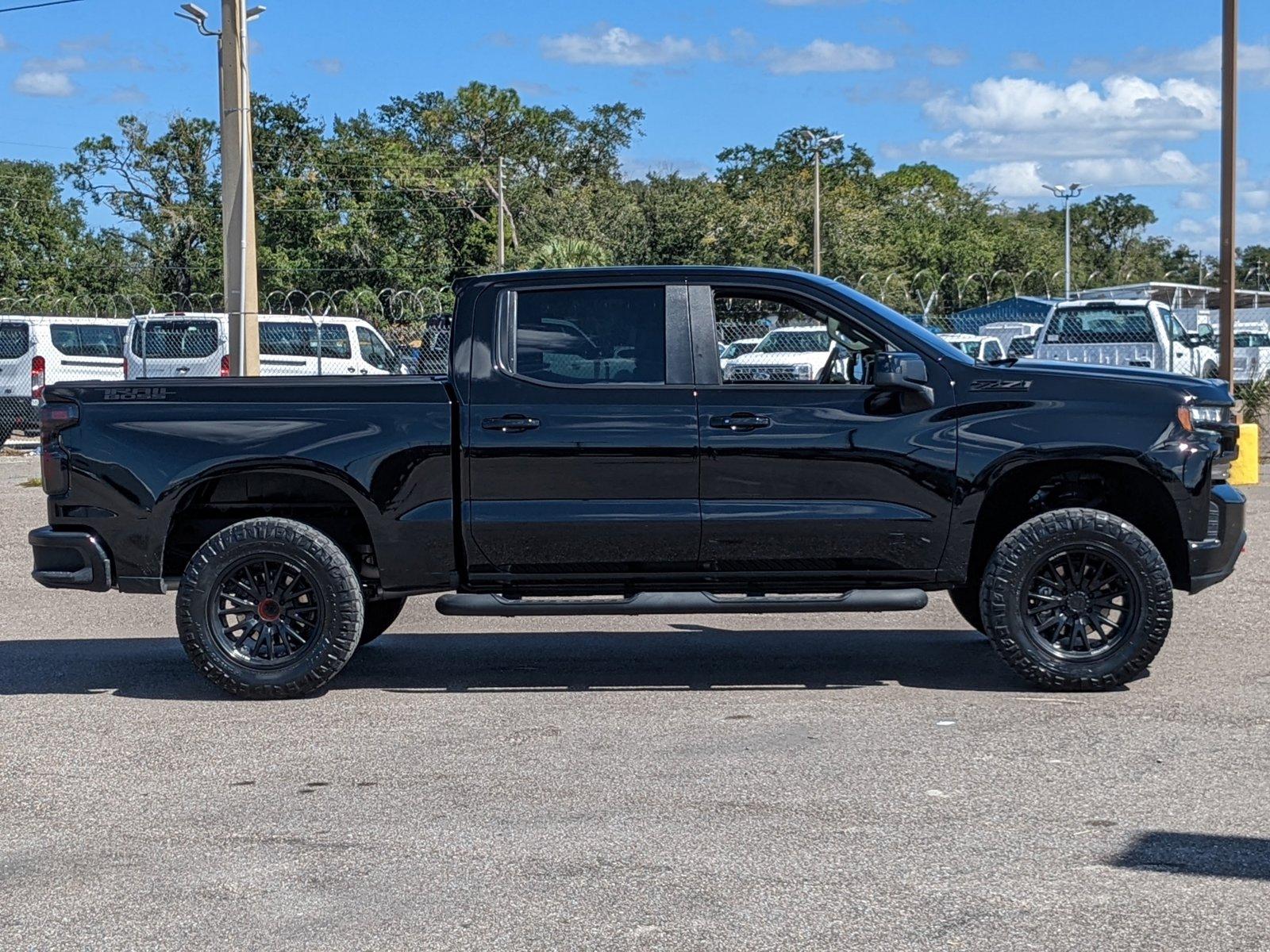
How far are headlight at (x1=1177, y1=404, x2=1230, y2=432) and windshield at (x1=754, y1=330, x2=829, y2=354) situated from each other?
166 cm

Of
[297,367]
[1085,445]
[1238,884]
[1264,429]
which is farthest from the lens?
[297,367]

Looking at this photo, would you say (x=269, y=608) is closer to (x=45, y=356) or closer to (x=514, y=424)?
(x=514, y=424)

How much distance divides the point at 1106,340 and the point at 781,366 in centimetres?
1863

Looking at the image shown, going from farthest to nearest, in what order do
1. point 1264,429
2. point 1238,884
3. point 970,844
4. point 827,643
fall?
1. point 1264,429
2. point 827,643
3. point 970,844
4. point 1238,884

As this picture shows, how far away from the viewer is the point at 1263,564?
436 inches

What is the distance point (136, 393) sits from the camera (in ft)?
24.1

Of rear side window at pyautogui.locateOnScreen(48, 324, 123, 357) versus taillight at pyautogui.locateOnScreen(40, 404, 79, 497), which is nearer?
taillight at pyautogui.locateOnScreen(40, 404, 79, 497)

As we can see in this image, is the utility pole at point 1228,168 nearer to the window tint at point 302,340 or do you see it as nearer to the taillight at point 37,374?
the window tint at point 302,340

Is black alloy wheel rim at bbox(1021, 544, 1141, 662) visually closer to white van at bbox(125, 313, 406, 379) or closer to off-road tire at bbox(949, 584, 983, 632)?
off-road tire at bbox(949, 584, 983, 632)

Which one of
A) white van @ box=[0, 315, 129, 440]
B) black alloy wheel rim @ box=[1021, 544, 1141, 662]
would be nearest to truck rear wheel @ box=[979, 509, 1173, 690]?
black alloy wheel rim @ box=[1021, 544, 1141, 662]

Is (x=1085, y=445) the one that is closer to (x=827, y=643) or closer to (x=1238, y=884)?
(x=827, y=643)

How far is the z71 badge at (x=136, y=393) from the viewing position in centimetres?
733

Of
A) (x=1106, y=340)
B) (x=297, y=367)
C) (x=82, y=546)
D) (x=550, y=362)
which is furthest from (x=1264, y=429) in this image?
(x=82, y=546)

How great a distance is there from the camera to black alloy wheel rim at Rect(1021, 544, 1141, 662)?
7176 mm
